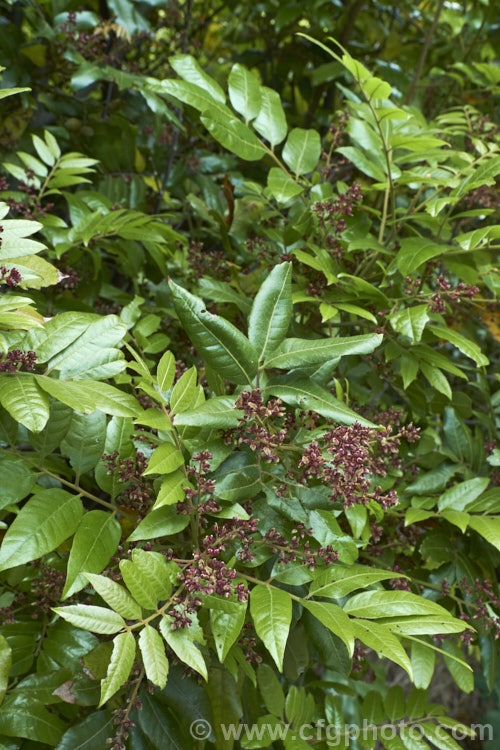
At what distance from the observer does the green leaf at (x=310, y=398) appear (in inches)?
29.1

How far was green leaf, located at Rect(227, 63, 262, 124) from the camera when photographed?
1087mm

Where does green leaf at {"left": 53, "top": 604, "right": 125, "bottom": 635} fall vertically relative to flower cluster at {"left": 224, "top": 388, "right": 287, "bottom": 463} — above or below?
below

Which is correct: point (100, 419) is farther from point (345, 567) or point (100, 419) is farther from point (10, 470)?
point (345, 567)

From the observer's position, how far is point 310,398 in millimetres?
760

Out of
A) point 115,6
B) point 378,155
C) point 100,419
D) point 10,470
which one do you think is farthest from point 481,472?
point 115,6

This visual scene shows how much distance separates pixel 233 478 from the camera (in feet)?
2.46

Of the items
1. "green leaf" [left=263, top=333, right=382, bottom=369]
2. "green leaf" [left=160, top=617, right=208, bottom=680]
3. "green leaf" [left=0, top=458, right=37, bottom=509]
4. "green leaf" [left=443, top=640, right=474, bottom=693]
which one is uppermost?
"green leaf" [left=263, top=333, right=382, bottom=369]

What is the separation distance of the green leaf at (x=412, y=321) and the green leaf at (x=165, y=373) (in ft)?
1.16

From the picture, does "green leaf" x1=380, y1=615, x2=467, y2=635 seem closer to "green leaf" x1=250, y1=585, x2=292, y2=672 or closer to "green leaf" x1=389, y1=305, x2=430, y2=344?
"green leaf" x1=250, y1=585, x2=292, y2=672

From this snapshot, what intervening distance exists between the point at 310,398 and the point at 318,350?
60mm

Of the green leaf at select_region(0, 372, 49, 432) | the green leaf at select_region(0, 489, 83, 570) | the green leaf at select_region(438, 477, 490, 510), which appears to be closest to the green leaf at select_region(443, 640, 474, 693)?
the green leaf at select_region(438, 477, 490, 510)

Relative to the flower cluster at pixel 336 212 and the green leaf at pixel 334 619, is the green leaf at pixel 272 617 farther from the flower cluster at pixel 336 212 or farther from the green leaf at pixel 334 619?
the flower cluster at pixel 336 212

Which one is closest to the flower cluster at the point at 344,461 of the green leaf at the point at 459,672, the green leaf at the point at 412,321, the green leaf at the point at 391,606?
the green leaf at the point at 391,606

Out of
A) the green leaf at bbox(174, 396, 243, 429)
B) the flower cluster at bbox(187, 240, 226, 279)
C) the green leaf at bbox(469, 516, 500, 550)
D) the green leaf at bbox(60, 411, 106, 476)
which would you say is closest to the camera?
the green leaf at bbox(174, 396, 243, 429)
